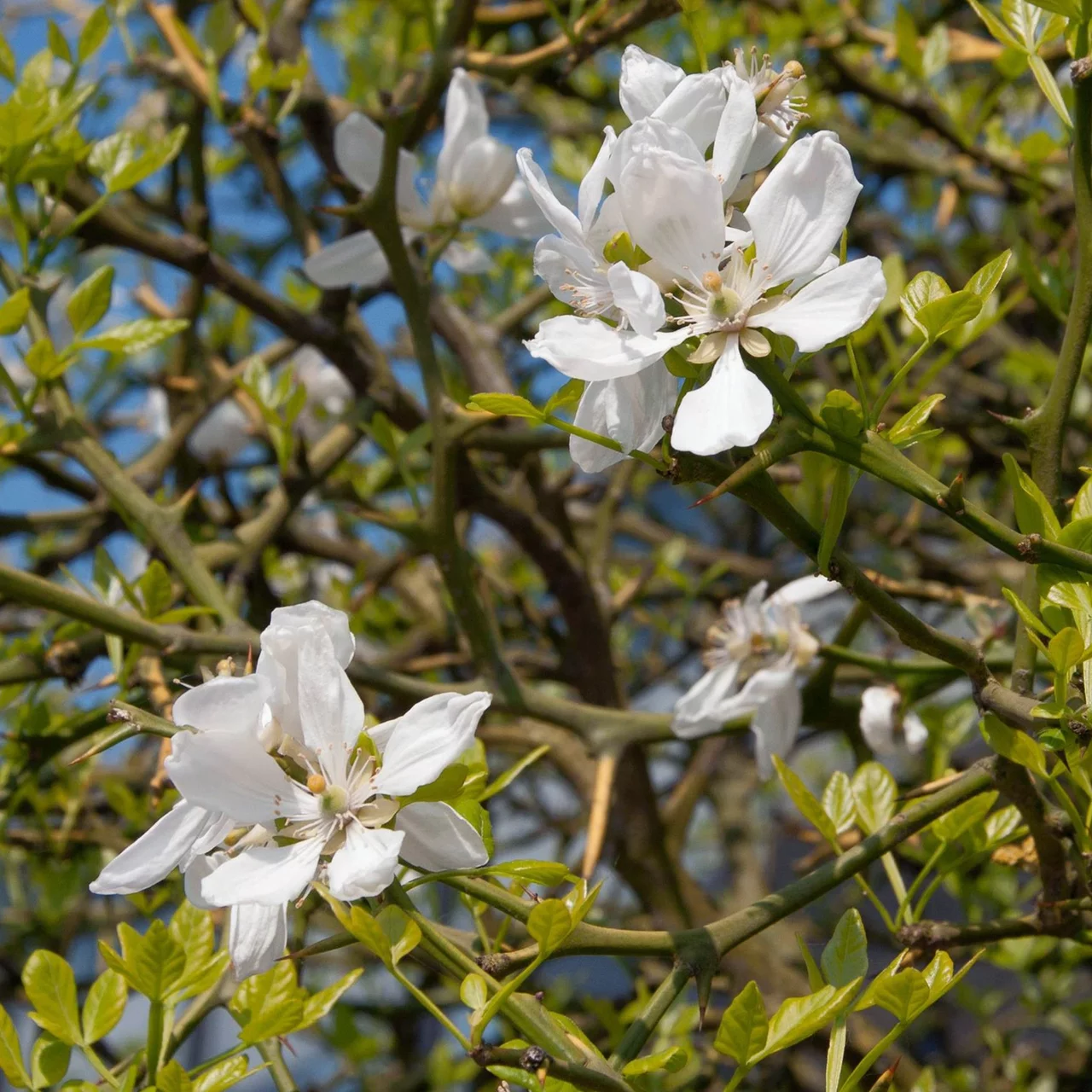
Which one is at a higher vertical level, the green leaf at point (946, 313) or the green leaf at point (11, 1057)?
the green leaf at point (946, 313)

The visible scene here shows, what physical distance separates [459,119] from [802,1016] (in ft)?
2.50

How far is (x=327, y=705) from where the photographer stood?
57 cm

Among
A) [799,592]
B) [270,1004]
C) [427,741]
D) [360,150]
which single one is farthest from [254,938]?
[360,150]

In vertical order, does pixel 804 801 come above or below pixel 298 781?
below

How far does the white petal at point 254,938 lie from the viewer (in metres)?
0.61

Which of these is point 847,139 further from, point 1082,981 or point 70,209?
point 1082,981

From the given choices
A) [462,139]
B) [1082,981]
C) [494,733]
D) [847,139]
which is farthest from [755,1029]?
[1082,981]

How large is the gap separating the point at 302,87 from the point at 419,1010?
4.65 ft

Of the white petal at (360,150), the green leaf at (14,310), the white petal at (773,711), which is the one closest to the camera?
the green leaf at (14,310)

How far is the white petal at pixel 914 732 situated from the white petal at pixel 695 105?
0.60m

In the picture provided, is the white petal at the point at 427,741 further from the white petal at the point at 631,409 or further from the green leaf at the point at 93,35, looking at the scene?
the green leaf at the point at 93,35

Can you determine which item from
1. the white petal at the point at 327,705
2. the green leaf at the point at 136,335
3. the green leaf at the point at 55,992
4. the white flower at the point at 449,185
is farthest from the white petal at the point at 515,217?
the green leaf at the point at 55,992

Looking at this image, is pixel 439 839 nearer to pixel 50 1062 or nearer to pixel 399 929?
pixel 399 929

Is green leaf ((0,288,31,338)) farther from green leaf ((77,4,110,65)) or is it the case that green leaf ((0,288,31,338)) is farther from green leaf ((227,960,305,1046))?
green leaf ((227,960,305,1046))
